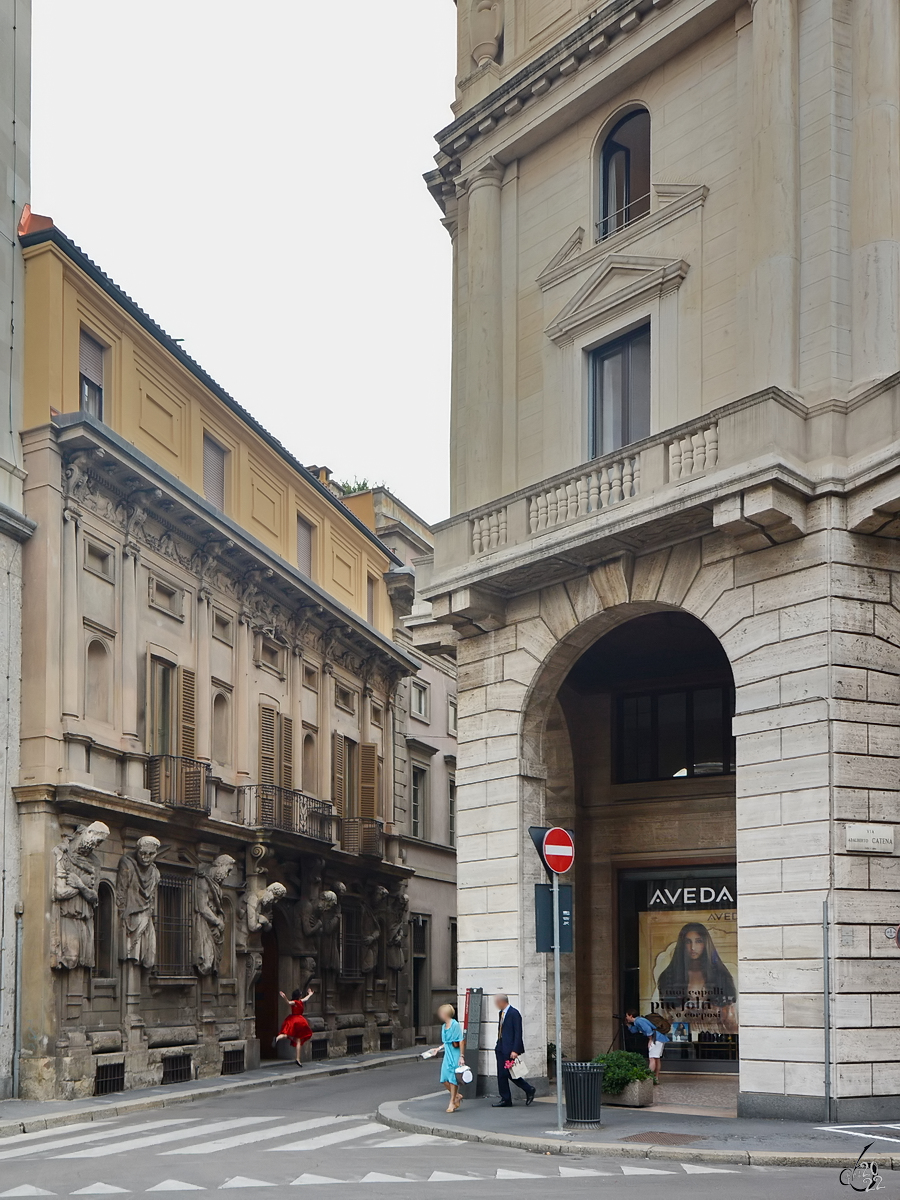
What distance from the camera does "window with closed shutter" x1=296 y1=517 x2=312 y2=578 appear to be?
38.4 m

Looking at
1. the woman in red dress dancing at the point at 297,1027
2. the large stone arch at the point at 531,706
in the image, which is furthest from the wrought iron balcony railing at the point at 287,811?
the large stone arch at the point at 531,706

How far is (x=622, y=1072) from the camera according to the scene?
19.1 meters

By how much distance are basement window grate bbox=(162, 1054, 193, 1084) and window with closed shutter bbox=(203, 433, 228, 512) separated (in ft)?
38.4

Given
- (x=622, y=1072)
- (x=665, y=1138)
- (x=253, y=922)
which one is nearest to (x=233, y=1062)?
(x=253, y=922)

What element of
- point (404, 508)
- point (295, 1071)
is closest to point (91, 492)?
point (295, 1071)

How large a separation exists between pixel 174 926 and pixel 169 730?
381cm

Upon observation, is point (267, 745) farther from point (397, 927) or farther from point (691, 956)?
point (691, 956)

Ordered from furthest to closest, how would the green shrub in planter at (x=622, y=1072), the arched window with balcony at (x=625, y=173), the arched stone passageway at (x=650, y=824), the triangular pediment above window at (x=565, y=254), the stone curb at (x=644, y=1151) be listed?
1. the arched stone passageway at (x=650, y=824)
2. the triangular pediment above window at (x=565, y=254)
3. the arched window with balcony at (x=625, y=173)
4. the green shrub in planter at (x=622, y=1072)
5. the stone curb at (x=644, y=1151)

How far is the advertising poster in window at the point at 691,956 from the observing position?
2278cm

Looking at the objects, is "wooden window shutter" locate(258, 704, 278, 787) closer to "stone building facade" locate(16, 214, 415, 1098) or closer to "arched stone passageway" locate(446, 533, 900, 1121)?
"stone building facade" locate(16, 214, 415, 1098)

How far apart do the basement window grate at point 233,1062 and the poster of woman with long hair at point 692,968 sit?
10.4 m

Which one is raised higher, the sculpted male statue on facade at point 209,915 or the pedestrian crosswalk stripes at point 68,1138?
the sculpted male statue on facade at point 209,915

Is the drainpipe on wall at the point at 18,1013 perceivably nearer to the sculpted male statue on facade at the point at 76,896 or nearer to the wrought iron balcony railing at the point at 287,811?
the sculpted male statue on facade at the point at 76,896

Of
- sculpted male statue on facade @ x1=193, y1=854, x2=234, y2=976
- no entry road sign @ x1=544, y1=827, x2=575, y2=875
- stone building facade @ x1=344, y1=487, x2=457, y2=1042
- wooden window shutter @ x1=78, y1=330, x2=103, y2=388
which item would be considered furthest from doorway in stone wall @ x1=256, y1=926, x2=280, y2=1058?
no entry road sign @ x1=544, y1=827, x2=575, y2=875
